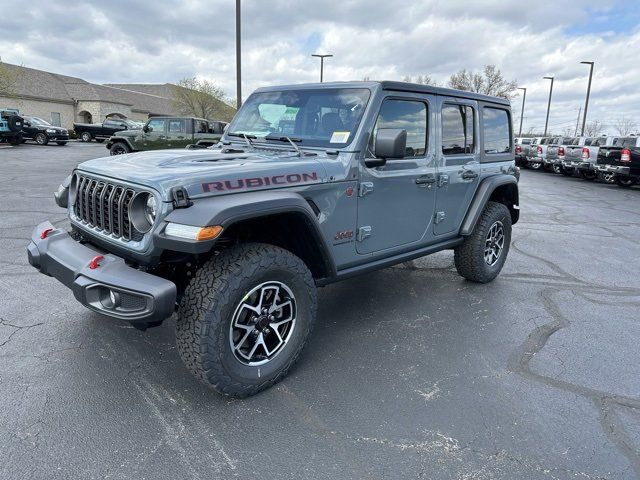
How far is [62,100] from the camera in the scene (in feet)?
153

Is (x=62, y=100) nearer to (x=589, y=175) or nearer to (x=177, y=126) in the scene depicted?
(x=177, y=126)

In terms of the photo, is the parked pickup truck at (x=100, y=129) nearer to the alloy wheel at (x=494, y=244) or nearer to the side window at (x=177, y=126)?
the side window at (x=177, y=126)

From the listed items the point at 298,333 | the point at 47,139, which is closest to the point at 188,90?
the point at 47,139

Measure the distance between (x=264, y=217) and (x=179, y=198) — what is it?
1.78 feet

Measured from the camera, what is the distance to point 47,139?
26203 millimetres

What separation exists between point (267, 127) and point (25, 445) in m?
2.74

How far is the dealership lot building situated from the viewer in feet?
Answer: 142

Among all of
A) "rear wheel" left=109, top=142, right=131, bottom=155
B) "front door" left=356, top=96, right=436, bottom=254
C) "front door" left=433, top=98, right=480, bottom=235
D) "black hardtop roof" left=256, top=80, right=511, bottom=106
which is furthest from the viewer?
"rear wheel" left=109, top=142, right=131, bottom=155

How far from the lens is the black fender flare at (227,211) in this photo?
93.4 inches

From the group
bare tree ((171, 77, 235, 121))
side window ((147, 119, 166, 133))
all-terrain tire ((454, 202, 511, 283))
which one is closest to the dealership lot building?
bare tree ((171, 77, 235, 121))

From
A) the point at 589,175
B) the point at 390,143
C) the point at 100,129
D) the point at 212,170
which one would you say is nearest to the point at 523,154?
the point at 589,175

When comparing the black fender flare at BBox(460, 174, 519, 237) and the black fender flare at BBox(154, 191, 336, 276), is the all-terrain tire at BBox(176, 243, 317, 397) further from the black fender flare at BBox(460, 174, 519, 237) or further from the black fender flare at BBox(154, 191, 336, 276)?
the black fender flare at BBox(460, 174, 519, 237)

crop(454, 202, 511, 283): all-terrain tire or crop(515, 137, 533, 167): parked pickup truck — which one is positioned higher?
crop(515, 137, 533, 167): parked pickup truck

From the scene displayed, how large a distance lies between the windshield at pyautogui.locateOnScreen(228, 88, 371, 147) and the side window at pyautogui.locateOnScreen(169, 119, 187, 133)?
12506 millimetres
